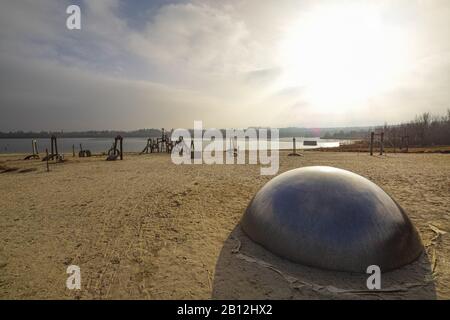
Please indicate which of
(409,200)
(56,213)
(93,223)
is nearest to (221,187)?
(93,223)

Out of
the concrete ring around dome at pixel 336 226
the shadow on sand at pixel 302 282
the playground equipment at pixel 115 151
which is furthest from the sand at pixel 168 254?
the playground equipment at pixel 115 151

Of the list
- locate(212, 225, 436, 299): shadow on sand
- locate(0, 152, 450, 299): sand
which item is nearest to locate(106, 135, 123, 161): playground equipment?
locate(0, 152, 450, 299): sand

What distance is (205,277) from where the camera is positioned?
430 cm

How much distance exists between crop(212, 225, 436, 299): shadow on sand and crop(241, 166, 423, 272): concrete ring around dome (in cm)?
15

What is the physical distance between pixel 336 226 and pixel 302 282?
1090mm

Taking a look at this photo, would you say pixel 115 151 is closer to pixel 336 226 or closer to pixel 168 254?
pixel 168 254

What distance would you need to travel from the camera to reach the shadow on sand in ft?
12.3

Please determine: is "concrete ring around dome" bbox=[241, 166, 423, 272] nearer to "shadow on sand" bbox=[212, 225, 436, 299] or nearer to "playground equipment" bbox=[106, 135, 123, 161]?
"shadow on sand" bbox=[212, 225, 436, 299]

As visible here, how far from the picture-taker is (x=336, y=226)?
13.3ft

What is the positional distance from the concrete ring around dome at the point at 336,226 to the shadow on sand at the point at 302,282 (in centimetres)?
15

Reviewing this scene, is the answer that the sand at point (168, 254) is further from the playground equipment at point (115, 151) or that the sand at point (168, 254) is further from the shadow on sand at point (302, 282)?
the playground equipment at point (115, 151)

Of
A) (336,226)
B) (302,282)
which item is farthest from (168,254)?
(336,226)
